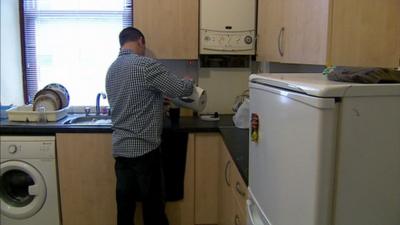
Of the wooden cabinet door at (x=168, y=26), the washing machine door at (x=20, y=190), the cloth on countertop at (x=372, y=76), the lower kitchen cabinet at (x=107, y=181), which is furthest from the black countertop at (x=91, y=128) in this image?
the cloth on countertop at (x=372, y=76)

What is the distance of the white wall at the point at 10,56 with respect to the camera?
2.44 meters

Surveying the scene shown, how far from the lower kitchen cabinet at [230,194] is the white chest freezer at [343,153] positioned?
644mm

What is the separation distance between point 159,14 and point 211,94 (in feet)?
2.51

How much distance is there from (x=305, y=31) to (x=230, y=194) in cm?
92

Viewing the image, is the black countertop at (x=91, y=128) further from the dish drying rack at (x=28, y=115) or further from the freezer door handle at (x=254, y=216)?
the freezer door handle at (x=254, y=216)

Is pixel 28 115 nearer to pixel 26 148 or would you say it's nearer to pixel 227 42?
pixel 26 148

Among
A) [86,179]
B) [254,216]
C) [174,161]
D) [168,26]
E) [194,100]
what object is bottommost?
[86,179]

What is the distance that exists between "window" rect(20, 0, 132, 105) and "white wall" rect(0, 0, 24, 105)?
52mm

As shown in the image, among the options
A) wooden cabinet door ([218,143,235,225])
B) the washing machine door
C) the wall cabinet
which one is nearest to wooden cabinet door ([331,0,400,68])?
the wall cabinet

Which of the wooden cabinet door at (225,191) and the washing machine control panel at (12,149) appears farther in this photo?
the washing machine control panel at (12,149)

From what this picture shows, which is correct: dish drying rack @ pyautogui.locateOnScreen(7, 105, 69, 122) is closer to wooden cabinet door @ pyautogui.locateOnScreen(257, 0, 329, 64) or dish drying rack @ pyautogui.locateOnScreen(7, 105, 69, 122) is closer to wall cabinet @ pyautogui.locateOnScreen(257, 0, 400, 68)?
wooden cabinet door @ pyautogui.locateOnScreen(257, 0, 329, 64)

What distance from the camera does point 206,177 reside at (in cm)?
238

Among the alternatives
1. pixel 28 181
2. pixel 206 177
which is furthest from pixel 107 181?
pixel 206 177

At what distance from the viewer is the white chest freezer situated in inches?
27.7
